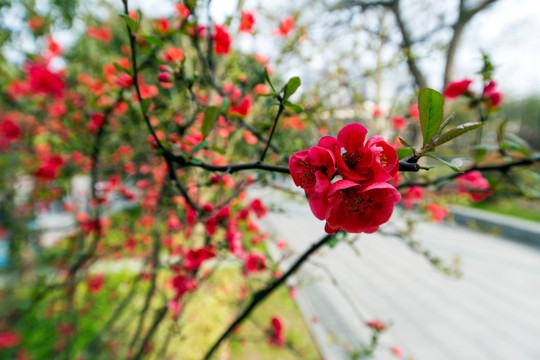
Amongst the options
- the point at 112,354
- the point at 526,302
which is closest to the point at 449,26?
the point at 526,302

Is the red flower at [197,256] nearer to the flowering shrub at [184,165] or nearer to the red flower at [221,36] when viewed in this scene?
the flowering shrub at [184,165]

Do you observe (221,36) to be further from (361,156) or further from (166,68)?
(361,156)

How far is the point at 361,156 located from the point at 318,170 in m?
0.06

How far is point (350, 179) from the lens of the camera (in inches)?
14.5

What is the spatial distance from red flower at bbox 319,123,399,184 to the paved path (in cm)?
128

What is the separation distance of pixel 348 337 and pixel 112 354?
2.15 metres

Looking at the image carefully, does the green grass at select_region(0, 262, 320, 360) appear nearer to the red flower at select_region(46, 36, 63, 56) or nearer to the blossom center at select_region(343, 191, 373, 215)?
the blossom center at select_region(343, 191, 373, 215)

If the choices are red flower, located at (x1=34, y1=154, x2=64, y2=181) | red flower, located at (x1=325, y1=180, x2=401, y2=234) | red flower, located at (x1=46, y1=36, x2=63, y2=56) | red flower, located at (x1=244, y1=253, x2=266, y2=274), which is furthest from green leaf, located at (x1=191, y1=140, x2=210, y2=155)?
red flower, located at (x1=46, y1=36, x2=63, y2=56)

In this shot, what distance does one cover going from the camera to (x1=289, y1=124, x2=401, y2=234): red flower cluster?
1.19 feet

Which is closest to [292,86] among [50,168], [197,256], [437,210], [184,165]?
[184,165]

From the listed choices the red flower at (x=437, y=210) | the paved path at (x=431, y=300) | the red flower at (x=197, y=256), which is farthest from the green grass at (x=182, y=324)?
the red flower at (x=437, y=210)

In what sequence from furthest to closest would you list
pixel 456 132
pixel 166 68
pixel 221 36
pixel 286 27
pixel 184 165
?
pixel 286 27 < pixel 221 36 < pixel 166 68 < pixel 184 165 < pixel 456 132

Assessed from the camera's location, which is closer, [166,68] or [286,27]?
[166,68]

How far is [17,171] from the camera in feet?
9.95
